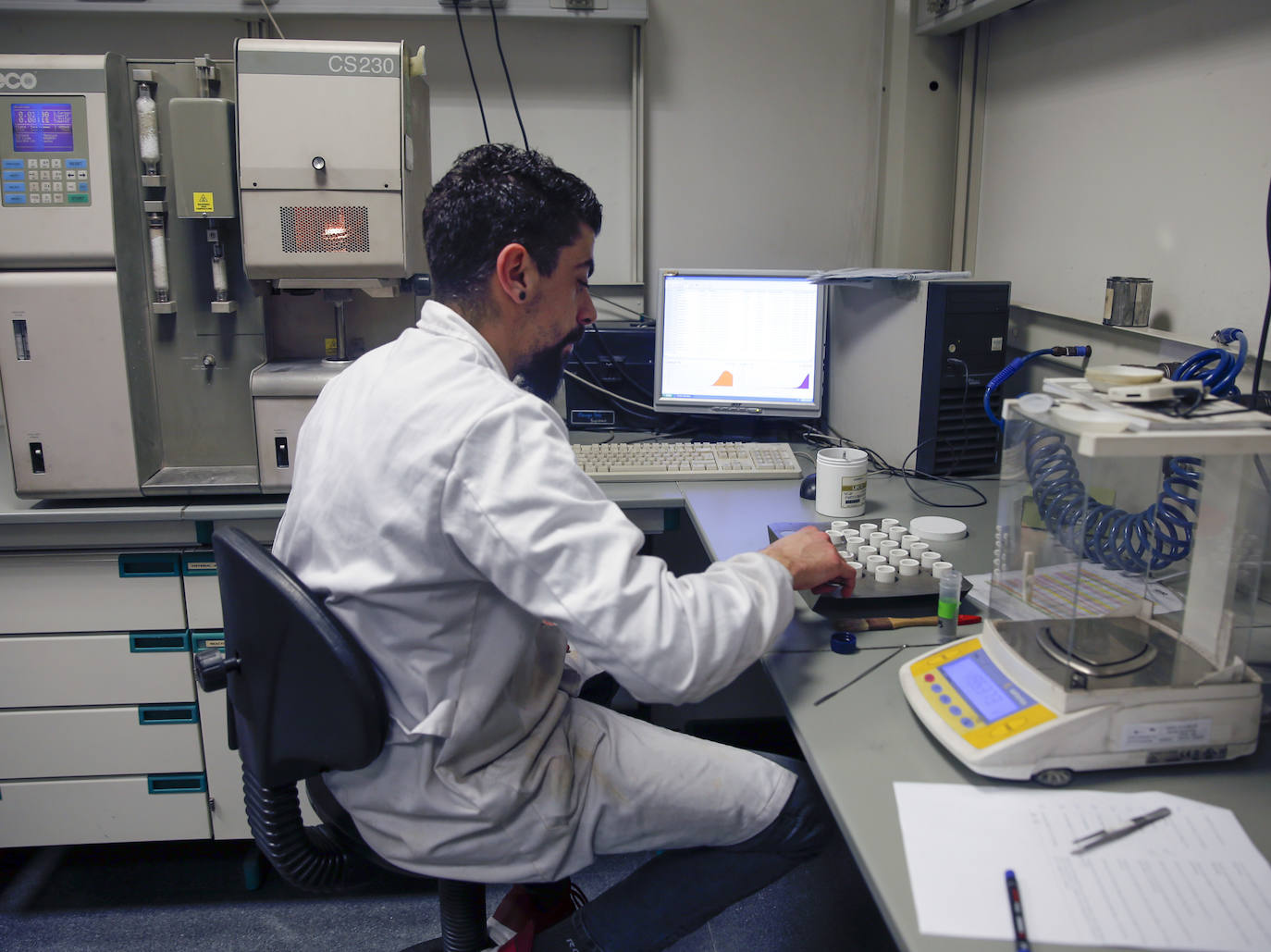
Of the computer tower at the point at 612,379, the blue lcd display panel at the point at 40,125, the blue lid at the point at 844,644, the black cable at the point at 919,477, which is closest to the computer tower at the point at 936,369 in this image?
the black cable at the point at 919,477

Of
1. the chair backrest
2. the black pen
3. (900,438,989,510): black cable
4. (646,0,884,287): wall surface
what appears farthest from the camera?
(646,0,884,287): wall surface

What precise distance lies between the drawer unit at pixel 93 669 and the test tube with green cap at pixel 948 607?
149 centimetres

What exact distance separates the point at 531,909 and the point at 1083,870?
875mm

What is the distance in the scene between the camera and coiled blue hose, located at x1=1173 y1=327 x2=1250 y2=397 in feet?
4.44

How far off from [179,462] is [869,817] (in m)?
1.67

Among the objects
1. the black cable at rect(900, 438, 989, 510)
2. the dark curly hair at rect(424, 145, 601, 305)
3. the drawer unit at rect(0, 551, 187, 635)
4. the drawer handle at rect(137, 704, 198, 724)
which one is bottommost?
the drawer handle at rect(137, 704, 198, 724)

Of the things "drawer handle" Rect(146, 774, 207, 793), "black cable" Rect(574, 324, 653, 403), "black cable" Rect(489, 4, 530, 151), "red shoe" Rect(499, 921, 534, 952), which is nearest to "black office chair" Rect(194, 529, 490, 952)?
"red shoe" Rect(499, 921, 534, 952)

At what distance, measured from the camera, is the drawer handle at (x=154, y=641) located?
6.28 ft

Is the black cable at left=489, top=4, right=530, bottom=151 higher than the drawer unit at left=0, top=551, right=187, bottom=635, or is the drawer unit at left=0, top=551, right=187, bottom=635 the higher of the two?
the black cable at left=489, top=4, right=530, bottom=151

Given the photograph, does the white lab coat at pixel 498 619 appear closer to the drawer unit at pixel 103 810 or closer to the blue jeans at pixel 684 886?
the blue jeans at pixel 684 886

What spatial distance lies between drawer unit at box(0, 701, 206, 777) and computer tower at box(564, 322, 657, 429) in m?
1.12

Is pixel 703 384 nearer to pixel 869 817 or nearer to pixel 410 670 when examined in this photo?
pixel 410 670

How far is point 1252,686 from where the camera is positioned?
93 cm

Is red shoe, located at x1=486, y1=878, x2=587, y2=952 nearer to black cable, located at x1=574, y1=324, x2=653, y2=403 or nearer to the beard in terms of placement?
the beard
